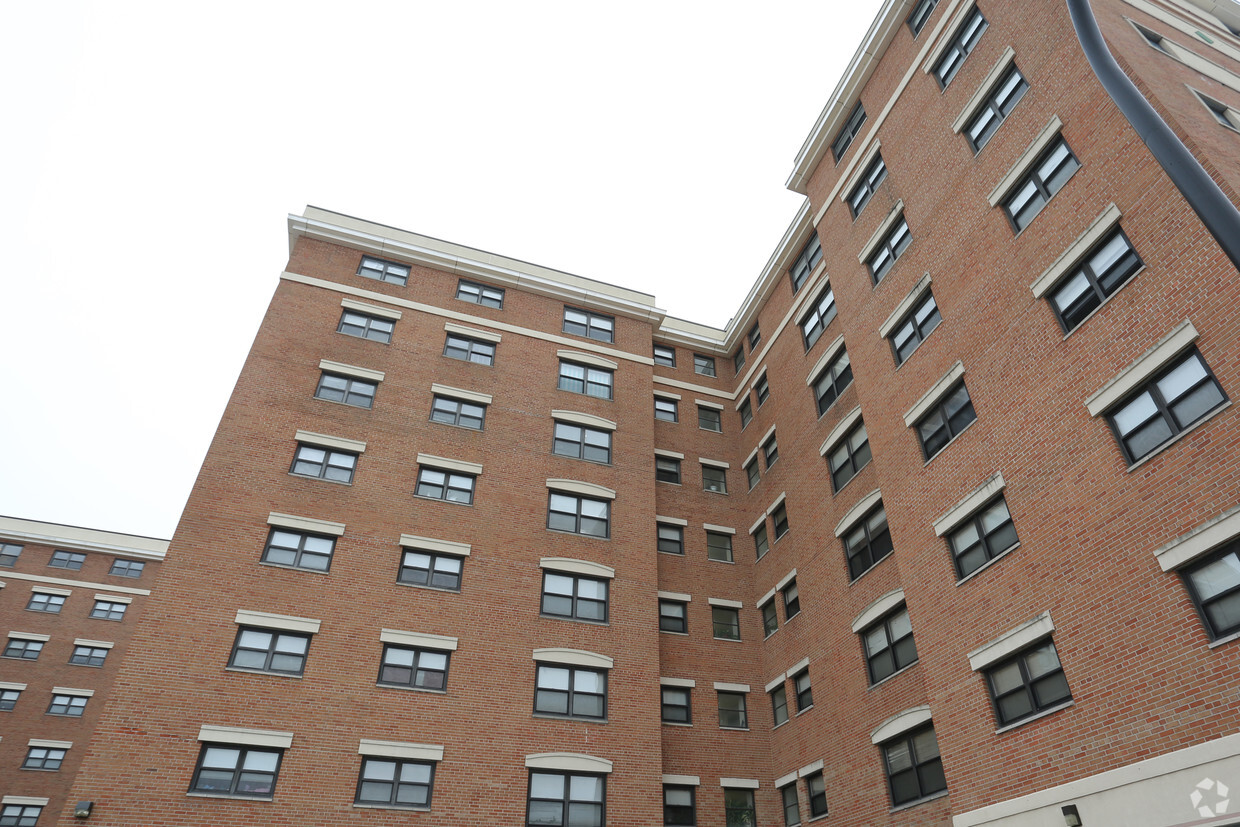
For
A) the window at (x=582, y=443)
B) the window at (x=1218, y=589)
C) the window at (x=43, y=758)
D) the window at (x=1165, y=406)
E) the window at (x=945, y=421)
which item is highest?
the window at (x=582, y=443)

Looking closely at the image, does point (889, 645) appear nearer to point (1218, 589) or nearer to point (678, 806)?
point (678, 806)

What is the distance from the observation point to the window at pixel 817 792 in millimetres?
22719

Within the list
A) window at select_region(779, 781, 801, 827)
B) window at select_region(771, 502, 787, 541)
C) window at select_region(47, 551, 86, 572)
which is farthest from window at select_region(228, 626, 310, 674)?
window at select_region(47, 551, 86, 572)

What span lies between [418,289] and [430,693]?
1582 cm

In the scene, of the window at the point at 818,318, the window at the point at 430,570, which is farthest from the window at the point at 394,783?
the window at the point at 818,318

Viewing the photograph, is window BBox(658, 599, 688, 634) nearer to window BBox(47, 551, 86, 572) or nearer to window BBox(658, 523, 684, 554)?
window BBox(658, 523, 684, 554)

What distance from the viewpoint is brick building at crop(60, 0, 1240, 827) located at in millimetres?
14016

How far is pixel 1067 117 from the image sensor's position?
17.1 metres

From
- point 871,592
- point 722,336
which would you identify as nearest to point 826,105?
point 722,336

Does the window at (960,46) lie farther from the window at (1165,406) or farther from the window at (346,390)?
the window at (346,390)

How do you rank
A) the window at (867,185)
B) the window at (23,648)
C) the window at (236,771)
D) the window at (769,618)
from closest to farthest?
the window at (236,771)
the window at (867,185)
the window at (769,618)
the window at (23,648)

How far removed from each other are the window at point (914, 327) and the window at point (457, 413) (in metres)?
14.7

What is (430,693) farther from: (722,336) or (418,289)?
(722,336)

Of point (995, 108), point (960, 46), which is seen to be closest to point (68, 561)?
point (960, 46)
